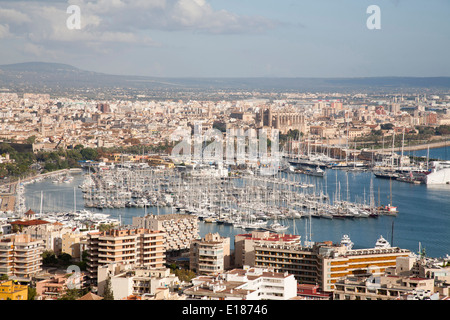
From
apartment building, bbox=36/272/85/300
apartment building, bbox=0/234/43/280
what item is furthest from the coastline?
apartment building, bbox=36/272/85/300

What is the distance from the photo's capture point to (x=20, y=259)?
5258mm

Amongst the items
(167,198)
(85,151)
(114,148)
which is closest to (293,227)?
(167,198)

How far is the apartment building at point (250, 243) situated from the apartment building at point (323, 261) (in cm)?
6

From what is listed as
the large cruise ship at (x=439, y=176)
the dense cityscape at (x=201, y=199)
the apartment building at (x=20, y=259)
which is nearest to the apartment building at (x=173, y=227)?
the dense cityscape at (x=201, y=199)

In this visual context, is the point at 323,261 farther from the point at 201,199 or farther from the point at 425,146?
the point at 425,146

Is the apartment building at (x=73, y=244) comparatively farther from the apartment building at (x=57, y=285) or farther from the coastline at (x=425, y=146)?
the coastline at (x=425, y=146)

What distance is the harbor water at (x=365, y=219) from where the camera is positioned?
7.81 metres

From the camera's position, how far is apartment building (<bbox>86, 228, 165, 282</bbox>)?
5.07 m

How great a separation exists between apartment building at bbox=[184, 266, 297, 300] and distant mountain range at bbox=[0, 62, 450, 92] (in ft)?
47.8

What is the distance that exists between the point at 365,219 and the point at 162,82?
66.6 ft

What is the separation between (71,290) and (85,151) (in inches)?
477
